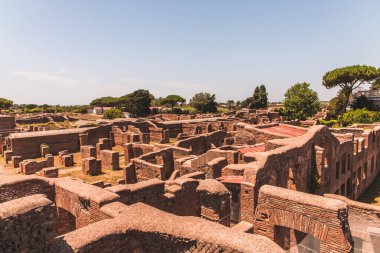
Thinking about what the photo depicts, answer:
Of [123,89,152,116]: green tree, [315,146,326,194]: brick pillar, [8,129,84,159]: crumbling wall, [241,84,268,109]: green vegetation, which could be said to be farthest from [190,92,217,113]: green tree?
[315,146,326,194]: brick pillar

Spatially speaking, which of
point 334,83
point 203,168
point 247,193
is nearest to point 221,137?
point 203,168

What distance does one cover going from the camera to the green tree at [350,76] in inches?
1906

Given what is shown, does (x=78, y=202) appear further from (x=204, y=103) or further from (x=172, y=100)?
(x=172, y=100)

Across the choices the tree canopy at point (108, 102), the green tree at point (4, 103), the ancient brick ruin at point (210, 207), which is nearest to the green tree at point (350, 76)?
the ancient brick ruin at point (210, 207)

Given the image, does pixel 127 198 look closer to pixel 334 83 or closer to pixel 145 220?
pixel 145 220

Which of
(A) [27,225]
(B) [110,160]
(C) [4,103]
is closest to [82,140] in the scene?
(B) [110,160]

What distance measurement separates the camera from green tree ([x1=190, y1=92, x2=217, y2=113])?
84156mm

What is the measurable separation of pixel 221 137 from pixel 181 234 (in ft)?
73.8

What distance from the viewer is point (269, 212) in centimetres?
775

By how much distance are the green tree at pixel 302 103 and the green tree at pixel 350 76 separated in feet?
15.3

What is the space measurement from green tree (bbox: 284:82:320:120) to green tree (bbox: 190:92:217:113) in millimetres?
34451

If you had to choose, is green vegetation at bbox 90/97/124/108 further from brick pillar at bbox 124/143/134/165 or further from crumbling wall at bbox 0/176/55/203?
crumbling wall at bbox 0/176/55/203

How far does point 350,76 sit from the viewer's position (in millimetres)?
49781

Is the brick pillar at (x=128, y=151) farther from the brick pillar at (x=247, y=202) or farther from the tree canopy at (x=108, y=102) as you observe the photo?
the tree canopy at (x=108, y=102)
